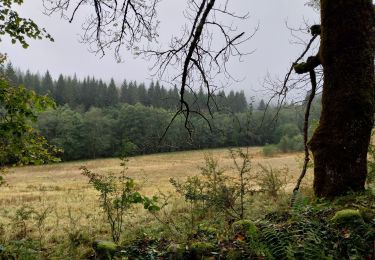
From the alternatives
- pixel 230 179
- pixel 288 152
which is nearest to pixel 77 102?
pixel 288 152

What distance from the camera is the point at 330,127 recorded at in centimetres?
459

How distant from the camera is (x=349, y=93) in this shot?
4414 mm

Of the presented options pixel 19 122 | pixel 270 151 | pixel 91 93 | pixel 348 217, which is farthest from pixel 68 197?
pixel 91 93

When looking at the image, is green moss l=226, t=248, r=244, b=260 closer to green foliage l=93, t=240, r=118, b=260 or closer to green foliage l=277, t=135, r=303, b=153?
green foliage l=93, t=240, r=118, b=260

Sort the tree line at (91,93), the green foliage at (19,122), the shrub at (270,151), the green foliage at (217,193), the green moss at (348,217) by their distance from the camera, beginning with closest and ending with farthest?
1. the green moss at (348,217)
2. the green foliage at (19,122)
3. the green foliage at (217,193)
4. the shrub at (270,151)
5. the tree line at (91,93)

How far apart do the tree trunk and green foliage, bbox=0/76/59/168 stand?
422cm

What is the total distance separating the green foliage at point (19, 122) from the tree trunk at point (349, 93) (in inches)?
166

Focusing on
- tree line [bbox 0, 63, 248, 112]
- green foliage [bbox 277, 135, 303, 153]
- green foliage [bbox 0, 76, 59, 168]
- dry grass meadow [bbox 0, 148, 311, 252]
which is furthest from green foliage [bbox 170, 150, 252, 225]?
tree line [bbox 0, 63, 248, 112]

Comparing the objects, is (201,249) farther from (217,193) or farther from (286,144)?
(286,144)

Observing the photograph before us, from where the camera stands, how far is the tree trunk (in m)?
4.39

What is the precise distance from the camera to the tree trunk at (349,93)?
4.39 m

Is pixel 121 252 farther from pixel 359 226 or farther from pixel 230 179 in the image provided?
pixel 230 179

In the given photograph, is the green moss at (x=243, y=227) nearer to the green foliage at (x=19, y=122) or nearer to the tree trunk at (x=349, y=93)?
the tree trunk at (x=349, y=93)

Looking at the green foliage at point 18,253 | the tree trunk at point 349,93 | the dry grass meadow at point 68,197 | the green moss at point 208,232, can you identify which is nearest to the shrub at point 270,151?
the dry grass meadow at point 68,197
